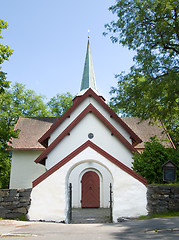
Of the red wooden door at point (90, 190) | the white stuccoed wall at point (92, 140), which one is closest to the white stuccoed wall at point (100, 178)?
the red wooden door at point (90, 190)

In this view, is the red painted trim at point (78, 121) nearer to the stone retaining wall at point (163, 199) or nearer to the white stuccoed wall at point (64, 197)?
the white stuccoed wall at point (64, 197)

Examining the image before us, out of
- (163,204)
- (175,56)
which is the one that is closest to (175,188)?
(163,204)

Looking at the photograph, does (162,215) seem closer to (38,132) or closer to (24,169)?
(24,169)

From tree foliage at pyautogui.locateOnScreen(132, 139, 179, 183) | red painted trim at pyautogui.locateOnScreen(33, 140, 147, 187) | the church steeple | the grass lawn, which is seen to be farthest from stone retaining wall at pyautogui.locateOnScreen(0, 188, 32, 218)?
the church steeple

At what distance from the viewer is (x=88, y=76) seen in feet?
72.6

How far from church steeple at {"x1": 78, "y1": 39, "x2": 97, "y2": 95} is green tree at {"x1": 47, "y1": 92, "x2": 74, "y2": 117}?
48.7ft

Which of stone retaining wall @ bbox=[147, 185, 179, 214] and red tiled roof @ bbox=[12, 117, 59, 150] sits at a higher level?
red tiled roof @ bbox=[12, 117, 59, 150]

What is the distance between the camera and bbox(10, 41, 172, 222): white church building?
9.63 meters

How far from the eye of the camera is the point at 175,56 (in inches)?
602

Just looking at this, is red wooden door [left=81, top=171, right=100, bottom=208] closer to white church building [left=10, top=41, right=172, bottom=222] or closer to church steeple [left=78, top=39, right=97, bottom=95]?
white church building [left=10, top=41, right=172, bottom=222]

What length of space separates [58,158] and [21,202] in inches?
226

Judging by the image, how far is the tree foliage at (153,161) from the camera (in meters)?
10.8

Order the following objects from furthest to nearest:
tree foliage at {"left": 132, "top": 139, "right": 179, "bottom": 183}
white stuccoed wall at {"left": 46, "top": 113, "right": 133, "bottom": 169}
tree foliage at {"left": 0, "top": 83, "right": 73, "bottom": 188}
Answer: tree foliage at {"left": 0, "top": 83, "right": 73, "bottom": 188}
white stuccoed wall at {"left": 46, "top": 113, "right": 133, "bottom": 169}
tree foliage at {"left": 132, "top": 139, "right": 179, "bottom": 183}

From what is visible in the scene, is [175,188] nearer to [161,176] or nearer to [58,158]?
[161,176]
